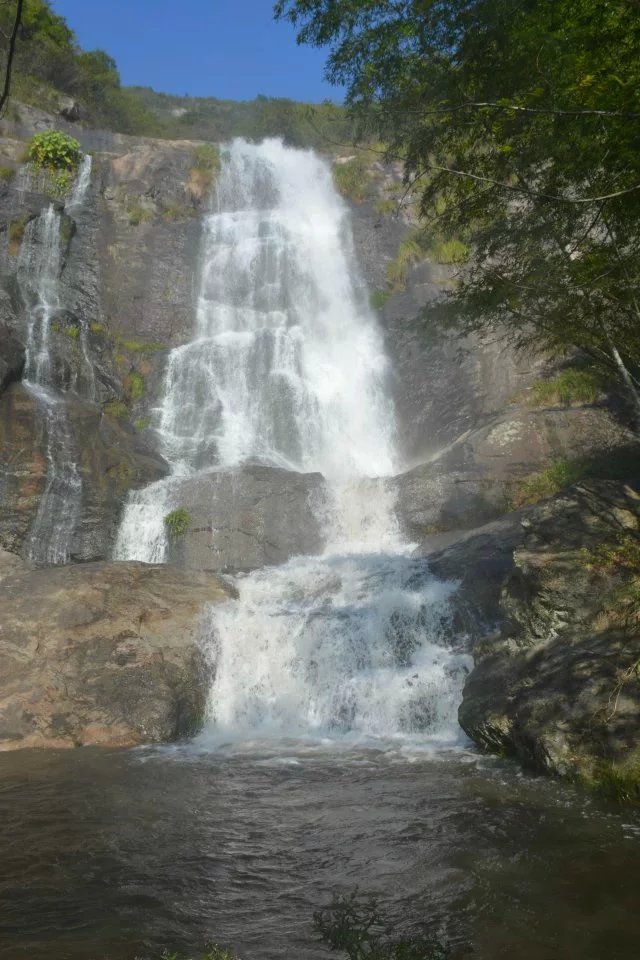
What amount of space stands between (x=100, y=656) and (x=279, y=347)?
15696 mm

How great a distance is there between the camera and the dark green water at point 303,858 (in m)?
3.96

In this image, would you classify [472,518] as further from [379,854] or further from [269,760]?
[379,854]

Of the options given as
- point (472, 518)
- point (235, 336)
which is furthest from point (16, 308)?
point (472, 518)

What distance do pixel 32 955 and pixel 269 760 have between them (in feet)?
16.9

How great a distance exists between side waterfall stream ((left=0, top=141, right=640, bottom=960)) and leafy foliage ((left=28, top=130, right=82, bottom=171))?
12.9 m

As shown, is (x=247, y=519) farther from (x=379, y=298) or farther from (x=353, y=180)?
(x=353, y=180)

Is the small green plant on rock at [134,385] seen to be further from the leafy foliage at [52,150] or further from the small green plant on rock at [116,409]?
the leafy foliage at [52,150]

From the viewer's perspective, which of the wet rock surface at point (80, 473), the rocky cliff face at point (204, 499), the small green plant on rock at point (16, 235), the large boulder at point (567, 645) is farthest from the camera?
the small green plant on rock at point (16, 235)

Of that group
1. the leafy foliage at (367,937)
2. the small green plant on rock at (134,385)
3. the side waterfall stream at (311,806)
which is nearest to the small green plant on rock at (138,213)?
the small green plant on rock at (134,385)

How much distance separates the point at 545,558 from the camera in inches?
368

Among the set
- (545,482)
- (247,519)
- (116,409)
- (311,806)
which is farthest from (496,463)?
(116,409)

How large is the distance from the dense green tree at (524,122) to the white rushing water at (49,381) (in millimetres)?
12024

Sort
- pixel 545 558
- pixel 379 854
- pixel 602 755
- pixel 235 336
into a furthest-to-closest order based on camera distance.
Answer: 1. pixel 235 336
2. pixel 545 558
3. pixel 602 755
4. pixel 379 854

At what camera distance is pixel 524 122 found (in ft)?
22.3
